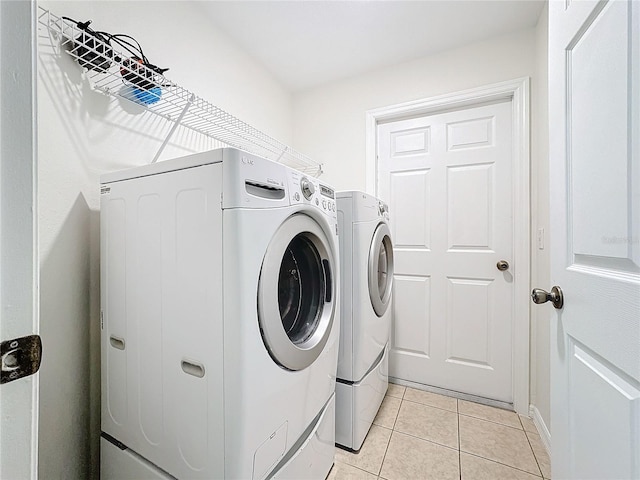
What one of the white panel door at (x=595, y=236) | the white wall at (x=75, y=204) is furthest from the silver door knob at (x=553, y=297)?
the white wall at (x=75, y=204)

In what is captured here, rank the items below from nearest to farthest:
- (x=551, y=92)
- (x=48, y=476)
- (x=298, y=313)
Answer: (x=551, y=92) < (x=48, y=476) < (x=298, y=313)

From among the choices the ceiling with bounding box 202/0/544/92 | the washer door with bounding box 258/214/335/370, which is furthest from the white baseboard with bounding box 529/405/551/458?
the ceiling with bounding box 202/0/544/92

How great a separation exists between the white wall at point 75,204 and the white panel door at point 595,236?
1.56 m

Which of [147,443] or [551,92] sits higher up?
[551,92]

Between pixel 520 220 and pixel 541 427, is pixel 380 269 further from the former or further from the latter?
pixel 541 427

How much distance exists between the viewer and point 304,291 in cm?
115

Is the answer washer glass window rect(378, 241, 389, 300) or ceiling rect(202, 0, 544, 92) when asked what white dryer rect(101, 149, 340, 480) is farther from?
ceiling rect(202, 0, 544, 92)

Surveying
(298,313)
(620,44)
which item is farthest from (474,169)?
(298,313)

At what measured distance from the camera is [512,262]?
184 cm

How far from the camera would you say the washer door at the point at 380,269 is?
148cm

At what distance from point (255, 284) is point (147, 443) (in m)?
0.67

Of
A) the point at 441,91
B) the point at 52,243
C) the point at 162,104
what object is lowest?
the point at 52,243

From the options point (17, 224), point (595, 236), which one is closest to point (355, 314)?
point (595, 236)

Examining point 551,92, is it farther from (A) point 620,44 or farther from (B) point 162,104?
(B) point 162,104
